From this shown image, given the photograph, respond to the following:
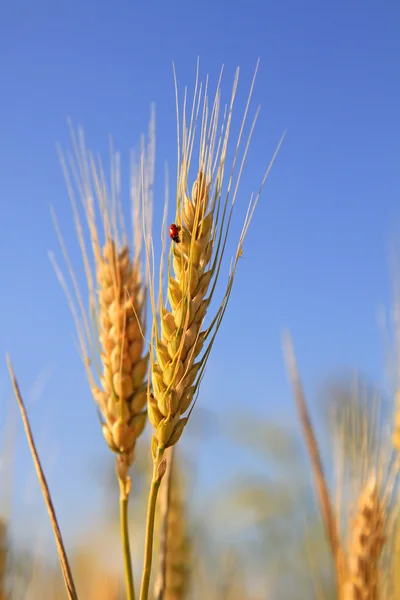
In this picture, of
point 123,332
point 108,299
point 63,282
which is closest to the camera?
point 123,332

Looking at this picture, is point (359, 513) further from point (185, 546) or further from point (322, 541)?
point (322, 541)

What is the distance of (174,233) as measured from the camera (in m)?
1.37

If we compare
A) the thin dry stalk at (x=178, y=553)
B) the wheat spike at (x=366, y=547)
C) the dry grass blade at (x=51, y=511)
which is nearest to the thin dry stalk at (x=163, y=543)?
the dry grass blade at (x=51, y=511)

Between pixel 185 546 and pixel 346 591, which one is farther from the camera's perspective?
pixel 185 546

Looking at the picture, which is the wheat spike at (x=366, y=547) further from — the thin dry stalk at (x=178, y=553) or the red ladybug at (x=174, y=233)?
the red ladybug at (x=174, y=233)

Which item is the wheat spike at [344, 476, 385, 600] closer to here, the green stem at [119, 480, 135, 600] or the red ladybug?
the green stem at [119, 480, 135, 600]

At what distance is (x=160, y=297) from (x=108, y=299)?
31 cm

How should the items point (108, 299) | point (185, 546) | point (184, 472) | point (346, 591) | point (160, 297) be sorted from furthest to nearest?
point (184, 472), point (185, 546), point (346, 591), point (108, 299), point (160, 297)

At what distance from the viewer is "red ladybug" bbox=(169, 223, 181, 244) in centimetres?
136

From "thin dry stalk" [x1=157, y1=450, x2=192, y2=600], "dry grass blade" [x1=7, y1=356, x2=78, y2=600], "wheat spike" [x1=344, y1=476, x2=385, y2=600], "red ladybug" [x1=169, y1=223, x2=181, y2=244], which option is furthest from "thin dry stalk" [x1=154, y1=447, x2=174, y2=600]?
"thin dry stalk" [x1=157, y1=450, x2=192, y2=600]

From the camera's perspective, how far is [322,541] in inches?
219

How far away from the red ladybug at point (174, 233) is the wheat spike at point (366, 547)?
1.11 m

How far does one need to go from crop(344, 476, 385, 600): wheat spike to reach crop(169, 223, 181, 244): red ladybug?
3.64 feet

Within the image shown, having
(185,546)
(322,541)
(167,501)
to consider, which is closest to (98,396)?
(167,501)
